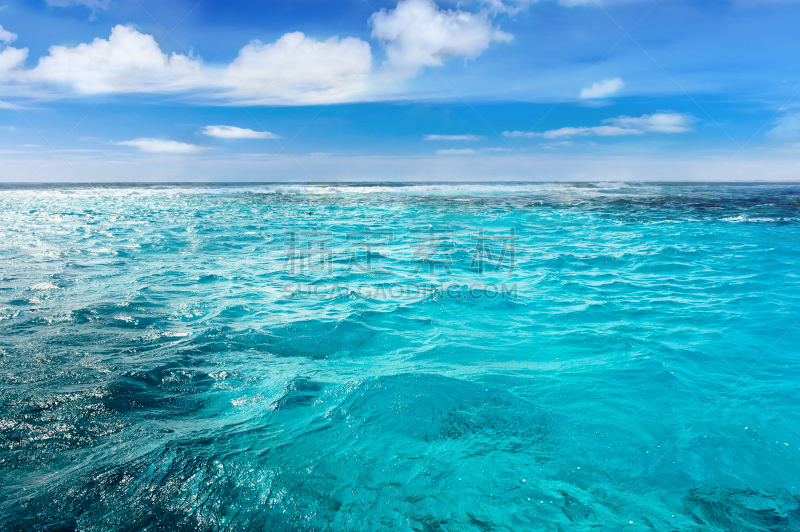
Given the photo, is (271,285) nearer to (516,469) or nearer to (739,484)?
(516,469)

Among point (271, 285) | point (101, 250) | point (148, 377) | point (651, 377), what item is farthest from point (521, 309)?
point (101, 250)

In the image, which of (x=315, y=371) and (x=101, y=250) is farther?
(x=101, y=250)

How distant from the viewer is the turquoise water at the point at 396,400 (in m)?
3.02

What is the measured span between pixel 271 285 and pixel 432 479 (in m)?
6.83

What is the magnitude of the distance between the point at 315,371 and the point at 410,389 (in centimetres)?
138

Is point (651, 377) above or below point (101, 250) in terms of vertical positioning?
below

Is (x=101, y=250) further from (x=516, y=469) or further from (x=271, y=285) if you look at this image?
(x=516, y=469)

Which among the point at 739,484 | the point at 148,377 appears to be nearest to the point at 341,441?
the point at 148,377

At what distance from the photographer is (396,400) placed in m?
4.45

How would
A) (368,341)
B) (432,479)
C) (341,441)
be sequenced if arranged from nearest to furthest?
(432,479)
(341,441)
(368,341)

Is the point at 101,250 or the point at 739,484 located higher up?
the point at 101,250

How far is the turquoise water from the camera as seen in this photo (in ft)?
9.90

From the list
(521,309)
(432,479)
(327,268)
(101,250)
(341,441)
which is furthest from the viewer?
(101,250)

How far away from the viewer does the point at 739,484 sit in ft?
11.2
